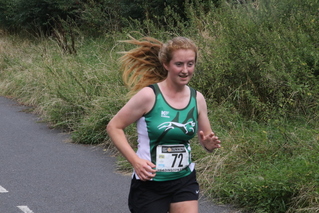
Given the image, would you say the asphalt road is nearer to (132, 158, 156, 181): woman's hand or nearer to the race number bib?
the race number bib

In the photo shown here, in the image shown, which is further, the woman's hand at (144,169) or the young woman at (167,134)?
the young woman at (167,134)

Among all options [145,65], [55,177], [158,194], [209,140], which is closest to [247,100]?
[55,177]

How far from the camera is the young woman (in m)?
3.92

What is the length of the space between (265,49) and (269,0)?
7.56 feet

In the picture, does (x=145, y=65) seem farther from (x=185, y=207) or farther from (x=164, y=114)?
(x=185, y=207)

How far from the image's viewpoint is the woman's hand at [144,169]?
148 inches

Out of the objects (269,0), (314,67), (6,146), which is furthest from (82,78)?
(314,67)

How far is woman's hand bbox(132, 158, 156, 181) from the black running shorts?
21 cm

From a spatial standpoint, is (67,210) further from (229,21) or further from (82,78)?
(82,78)

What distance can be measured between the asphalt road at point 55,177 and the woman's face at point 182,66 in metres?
2.13

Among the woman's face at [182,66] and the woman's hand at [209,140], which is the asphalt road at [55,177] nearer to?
the woman's hand at [209,140]

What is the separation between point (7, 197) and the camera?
20.9 ft

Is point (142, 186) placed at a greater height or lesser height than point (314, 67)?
lesser

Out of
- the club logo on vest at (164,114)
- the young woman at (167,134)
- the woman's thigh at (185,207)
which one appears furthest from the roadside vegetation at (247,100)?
the club logo on vest at (164,114)
